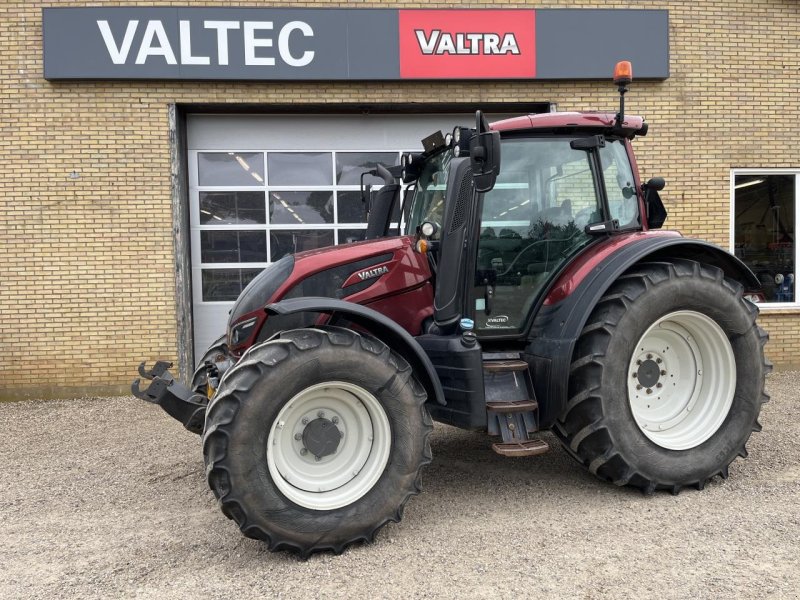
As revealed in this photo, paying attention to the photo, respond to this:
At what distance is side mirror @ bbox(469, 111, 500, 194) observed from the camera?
3.38 m

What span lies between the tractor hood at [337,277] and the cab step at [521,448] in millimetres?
1120

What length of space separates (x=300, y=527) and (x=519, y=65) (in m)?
6.80

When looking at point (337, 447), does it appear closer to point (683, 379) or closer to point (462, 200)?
point (462, 200)

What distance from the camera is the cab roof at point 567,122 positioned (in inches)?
152

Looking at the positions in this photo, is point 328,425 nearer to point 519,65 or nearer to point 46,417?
point 46,417

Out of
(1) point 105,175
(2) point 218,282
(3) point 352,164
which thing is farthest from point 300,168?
(1) point 105,175

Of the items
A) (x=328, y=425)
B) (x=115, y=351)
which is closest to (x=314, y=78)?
(x=115, y=351)

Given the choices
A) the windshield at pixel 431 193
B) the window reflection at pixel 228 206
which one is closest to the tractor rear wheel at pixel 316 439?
the windshield at pixel 431 193

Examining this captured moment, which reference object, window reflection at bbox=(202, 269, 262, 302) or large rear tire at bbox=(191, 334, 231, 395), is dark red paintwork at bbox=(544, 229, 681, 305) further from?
window reflection at bbox=(202, 269, 262, 302)

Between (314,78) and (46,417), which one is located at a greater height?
(314,78)

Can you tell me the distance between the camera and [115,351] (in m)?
7.83

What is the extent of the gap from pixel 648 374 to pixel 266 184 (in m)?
5.97

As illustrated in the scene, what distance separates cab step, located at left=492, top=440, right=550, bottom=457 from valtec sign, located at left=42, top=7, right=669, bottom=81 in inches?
225

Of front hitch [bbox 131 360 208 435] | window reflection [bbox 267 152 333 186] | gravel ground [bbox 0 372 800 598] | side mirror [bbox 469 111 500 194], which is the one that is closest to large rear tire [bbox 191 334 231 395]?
front hitch [bbox 131 360 208 435]
